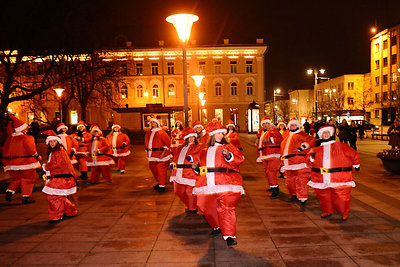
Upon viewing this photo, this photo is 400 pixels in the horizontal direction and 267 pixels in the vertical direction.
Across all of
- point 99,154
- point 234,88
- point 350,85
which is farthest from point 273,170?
point 350,85

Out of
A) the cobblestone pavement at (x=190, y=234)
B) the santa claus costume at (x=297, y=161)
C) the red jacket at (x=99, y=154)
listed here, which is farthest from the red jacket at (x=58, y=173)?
the santa claus costume at (x=297, y=161)

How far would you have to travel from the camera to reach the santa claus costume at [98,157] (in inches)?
387

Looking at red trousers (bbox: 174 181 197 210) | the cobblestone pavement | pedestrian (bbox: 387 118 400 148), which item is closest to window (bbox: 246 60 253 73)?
pedestrian (bbox: 387 118 400 148)

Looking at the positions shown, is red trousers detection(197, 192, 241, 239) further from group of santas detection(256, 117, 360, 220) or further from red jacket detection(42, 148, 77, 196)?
red jacket detection(42, 148, 77, 196)

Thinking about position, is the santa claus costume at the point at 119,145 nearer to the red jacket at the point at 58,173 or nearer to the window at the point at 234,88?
the red jacket at the point at 58,173

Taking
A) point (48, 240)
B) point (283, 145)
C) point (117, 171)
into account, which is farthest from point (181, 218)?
point (117, 171)

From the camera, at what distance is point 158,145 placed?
8828 mm

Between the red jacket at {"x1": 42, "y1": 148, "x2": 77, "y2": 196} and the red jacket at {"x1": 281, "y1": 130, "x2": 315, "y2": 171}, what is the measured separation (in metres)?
4.37

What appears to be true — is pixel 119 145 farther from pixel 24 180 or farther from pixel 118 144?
pixel 24 180

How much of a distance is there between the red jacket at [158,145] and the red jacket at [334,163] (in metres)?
3.94

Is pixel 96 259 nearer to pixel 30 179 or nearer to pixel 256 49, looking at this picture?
pixel 30 179

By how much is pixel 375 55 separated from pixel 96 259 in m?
61.4

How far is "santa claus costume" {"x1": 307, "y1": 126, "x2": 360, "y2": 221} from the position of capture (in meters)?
5.81

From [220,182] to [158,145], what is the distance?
424 cm
